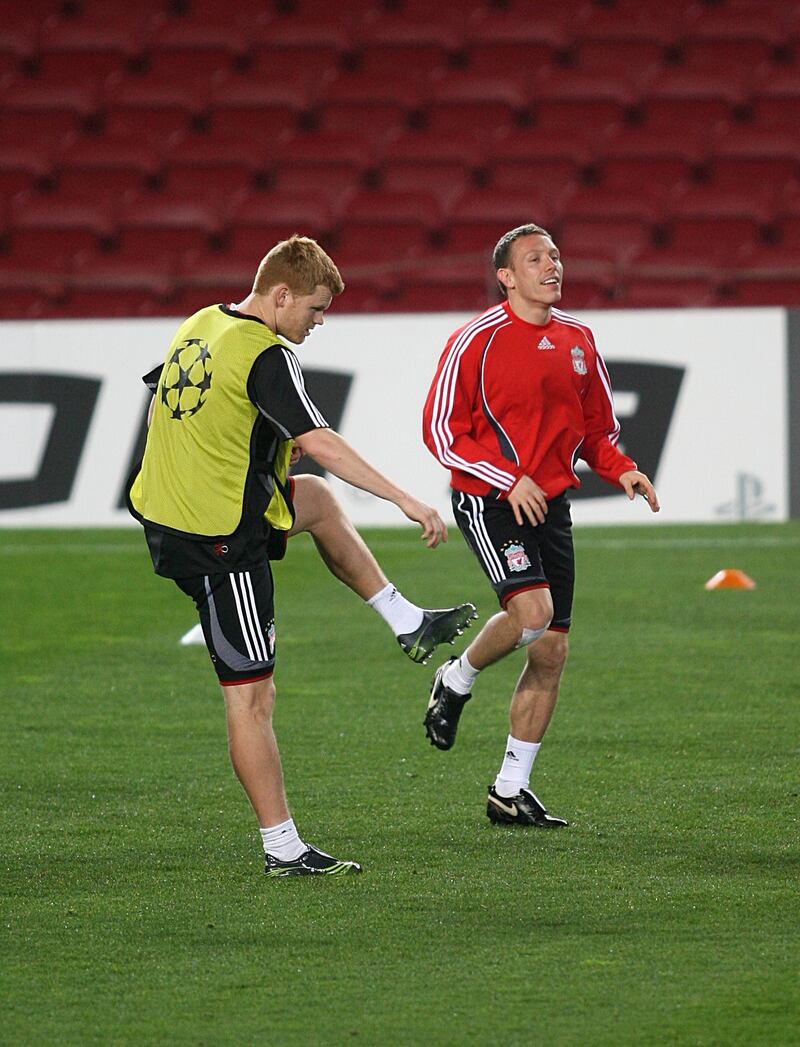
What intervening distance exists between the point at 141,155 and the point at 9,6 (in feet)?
11.7

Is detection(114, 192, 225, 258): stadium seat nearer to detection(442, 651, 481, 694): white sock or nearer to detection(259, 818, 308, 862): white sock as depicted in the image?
detection(442, 651, 481, 694): white sock

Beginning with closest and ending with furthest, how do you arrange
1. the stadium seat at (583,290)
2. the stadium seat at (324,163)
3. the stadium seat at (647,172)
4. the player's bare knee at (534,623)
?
the player's bare knee at (534,623)
the stadium seat at (583,290)
the stadium seat at (647,172)
the stadium seat at (324,163)

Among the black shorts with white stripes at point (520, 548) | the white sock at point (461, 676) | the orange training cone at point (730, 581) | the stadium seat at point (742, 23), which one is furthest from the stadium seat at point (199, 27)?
the white sock at point (461, 676)

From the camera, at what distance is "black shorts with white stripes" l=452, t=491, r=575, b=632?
5527 millimetres

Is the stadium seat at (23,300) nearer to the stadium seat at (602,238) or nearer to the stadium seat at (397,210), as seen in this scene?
the stadium seat at (397,210)

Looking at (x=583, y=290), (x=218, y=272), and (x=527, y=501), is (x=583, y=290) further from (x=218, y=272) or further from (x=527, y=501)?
(x=527, y=501)

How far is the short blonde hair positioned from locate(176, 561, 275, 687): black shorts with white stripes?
0.78m

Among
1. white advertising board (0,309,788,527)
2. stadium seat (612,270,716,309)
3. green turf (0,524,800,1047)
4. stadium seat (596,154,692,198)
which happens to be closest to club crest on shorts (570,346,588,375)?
green turf (0,524,800,1047)

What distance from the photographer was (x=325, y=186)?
687 inches

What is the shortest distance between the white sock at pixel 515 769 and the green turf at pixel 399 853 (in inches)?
6.1

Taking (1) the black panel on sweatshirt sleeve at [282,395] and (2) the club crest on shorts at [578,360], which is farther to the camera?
(2) the club crest on shorts at [578,360]

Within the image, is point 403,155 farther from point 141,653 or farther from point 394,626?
point 394,626

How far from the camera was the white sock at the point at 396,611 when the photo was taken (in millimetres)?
5191

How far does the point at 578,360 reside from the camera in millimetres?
5680
